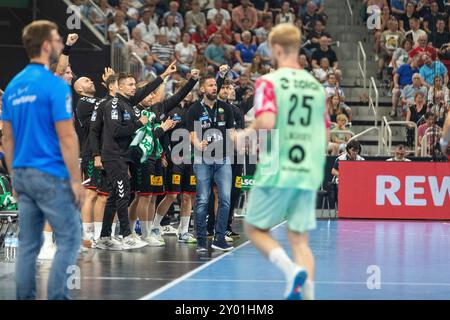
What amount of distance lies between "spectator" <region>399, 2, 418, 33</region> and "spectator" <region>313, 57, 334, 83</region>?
107 inches

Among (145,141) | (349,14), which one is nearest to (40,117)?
(145,141)

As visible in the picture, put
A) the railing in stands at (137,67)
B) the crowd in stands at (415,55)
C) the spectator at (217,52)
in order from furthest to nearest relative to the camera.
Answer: the spectator at (217,52), the crowd in stands at (415,55), the railing in stands at (137,67)

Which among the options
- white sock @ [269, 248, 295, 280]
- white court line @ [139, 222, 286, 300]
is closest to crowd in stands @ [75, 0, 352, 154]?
white court line @ [139, 222, 286, 300]

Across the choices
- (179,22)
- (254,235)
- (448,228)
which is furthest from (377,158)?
(254,235)

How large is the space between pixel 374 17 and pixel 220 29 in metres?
4.18

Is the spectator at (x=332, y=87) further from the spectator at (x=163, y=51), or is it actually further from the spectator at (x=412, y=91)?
the spectator at (x=163, y=51)

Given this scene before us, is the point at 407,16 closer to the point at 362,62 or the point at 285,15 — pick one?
the point at 362,62

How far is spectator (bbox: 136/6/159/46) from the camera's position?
24.9 m

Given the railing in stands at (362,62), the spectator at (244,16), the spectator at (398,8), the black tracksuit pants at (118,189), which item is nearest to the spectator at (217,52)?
the spectator at (244,16)

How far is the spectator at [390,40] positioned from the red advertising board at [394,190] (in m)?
6.82

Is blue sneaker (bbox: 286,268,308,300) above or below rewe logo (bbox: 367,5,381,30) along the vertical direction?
below

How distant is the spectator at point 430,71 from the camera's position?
953 inches

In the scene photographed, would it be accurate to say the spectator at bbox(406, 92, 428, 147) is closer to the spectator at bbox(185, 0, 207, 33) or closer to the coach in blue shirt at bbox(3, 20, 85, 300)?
the spectator at bbox(185, 0, 207, 33)
